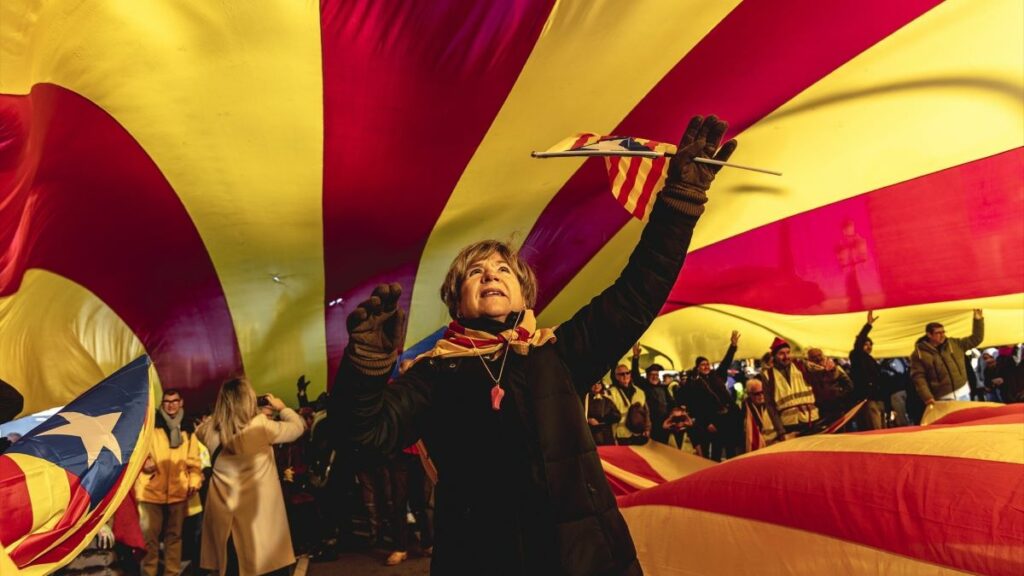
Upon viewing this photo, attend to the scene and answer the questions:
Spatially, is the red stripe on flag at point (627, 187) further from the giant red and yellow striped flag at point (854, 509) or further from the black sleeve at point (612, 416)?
the black sleeve at point (612, 416)

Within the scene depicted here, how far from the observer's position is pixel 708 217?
173 inches

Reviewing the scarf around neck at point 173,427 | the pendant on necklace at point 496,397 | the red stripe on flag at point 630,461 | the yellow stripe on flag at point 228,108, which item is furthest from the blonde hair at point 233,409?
the pendant on necklace at point 496,397

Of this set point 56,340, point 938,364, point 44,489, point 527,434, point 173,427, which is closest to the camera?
point 527,434

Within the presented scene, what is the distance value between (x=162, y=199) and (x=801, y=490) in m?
2.84

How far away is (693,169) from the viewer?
1380 millimetres

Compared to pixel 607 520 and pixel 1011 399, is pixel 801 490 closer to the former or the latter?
pixel 607 520

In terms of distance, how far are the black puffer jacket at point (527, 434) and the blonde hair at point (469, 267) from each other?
6.2 inches

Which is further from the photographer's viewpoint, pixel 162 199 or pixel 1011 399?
pixel 1011 399

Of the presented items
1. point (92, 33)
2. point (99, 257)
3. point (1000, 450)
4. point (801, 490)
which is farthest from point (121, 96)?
point (1000, 450)

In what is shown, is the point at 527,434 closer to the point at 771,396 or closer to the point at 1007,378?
the point at 771,396

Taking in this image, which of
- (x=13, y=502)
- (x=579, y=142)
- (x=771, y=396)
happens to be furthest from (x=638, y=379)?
(x=13, y=502)

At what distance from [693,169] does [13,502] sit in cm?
173

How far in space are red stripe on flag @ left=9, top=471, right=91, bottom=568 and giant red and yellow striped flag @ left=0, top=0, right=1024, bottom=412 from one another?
948mm

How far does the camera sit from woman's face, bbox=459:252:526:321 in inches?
57.2
